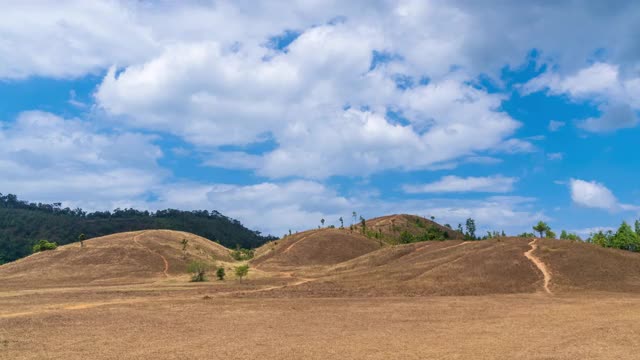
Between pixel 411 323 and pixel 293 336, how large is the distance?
9380mm

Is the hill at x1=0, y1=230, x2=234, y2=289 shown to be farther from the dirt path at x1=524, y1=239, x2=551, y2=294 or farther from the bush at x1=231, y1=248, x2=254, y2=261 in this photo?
the dirt path at x1=524, y1=239, x2=551, y2=294

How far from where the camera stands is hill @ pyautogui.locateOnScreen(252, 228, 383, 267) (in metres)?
122

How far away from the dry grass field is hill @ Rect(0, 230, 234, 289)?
2765mm

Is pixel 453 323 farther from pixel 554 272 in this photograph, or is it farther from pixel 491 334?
pixel 554 272

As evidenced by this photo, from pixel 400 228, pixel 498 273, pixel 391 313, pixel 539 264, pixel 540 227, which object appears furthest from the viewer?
pixel 400 228

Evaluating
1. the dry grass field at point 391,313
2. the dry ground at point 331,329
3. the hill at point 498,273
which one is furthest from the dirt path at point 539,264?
the dry ground at point 331,329

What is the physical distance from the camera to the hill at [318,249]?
122125 millimetres

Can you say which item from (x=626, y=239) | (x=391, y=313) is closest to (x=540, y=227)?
(x=626, y=239)

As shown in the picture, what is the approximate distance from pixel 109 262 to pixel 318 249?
48.7 meters

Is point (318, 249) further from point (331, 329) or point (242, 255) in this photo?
point (331, 329)

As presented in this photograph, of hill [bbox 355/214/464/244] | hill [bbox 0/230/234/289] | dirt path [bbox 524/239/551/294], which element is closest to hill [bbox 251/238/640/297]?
dirt path [bbox 524/239/551/294]

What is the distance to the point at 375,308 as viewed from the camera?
44.9 meters

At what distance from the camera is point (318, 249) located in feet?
423

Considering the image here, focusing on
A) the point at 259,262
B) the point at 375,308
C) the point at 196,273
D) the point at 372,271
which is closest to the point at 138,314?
the point at 375,308
